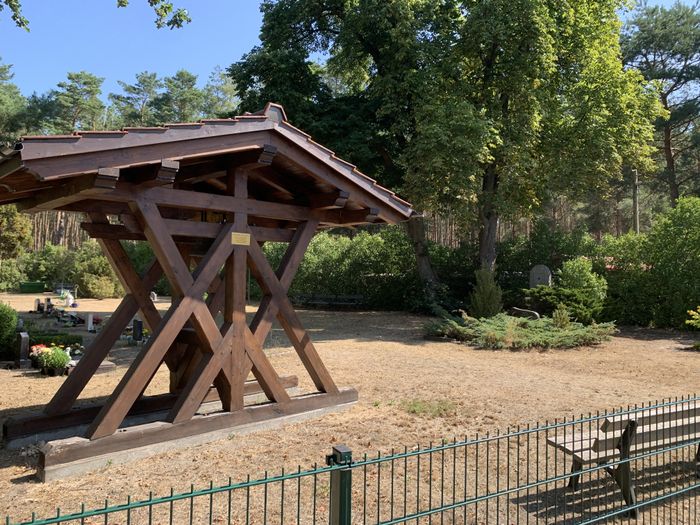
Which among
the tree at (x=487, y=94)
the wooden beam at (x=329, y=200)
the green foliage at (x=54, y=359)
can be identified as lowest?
the green foliage at (x=54, y=359)

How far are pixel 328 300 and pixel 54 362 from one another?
16.3 meters

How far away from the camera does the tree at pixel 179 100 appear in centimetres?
5388

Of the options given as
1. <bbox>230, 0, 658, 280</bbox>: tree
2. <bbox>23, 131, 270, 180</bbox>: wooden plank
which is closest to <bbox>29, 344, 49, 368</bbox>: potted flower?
<bbox>23, 131, 270, 180</bbox>: wooden plank

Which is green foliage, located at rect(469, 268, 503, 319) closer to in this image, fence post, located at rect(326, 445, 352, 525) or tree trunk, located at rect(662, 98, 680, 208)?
fence post, located at rect(326, 445, 352, 525)

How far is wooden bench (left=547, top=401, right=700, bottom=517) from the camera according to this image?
4559 millimetres

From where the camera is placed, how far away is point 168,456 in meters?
5.54

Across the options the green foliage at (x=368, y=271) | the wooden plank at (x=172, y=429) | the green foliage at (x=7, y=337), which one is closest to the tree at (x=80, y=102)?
the green foliage at (x=368, y=271)

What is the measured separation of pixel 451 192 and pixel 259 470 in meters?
13.5

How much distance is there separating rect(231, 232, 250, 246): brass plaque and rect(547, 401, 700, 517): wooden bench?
3.96 meters

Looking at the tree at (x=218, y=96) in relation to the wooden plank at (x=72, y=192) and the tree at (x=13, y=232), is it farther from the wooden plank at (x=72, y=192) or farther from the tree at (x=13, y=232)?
the wooden plank at (x=72, y=192)

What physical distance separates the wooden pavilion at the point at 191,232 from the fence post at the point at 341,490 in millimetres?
3059

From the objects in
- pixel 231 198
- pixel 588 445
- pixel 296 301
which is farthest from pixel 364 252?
pixel 588 445

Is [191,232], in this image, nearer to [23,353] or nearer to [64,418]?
[64,418]

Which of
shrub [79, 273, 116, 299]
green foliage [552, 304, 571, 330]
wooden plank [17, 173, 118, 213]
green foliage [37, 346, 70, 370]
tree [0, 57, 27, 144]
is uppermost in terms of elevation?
tree [0, 57, 27, 144]
